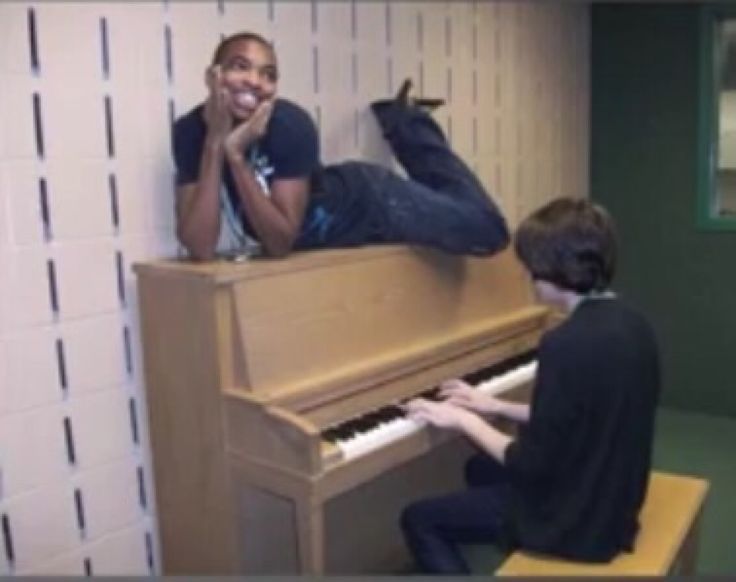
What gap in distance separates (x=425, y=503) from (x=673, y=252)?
6.29ft

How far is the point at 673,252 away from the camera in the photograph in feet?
10.4

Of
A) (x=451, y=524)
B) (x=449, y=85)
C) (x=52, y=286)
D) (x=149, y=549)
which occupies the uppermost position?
(x=449, y=85)

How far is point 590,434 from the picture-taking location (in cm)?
141

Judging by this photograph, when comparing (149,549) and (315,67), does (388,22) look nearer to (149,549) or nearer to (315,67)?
(315,67)

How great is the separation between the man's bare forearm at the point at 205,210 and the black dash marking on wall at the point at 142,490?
1.93 ft

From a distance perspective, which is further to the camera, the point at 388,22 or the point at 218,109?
the point at 388,22

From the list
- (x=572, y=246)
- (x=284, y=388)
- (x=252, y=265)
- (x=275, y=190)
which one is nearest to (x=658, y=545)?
(x=572, y=246)

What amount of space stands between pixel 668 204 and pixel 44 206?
8.05 ft

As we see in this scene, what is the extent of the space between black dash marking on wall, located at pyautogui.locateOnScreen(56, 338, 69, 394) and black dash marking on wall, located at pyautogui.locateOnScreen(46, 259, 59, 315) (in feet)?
0.25

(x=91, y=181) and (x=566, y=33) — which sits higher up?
(x=566, y=33)

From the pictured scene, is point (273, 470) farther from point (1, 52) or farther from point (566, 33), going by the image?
point (566, 33)

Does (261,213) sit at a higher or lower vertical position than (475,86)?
lower

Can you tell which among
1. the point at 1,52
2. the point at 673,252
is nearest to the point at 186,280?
the point at 1,52

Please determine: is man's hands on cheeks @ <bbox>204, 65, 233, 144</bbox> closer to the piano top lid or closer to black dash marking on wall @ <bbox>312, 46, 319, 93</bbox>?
the piano top lid
